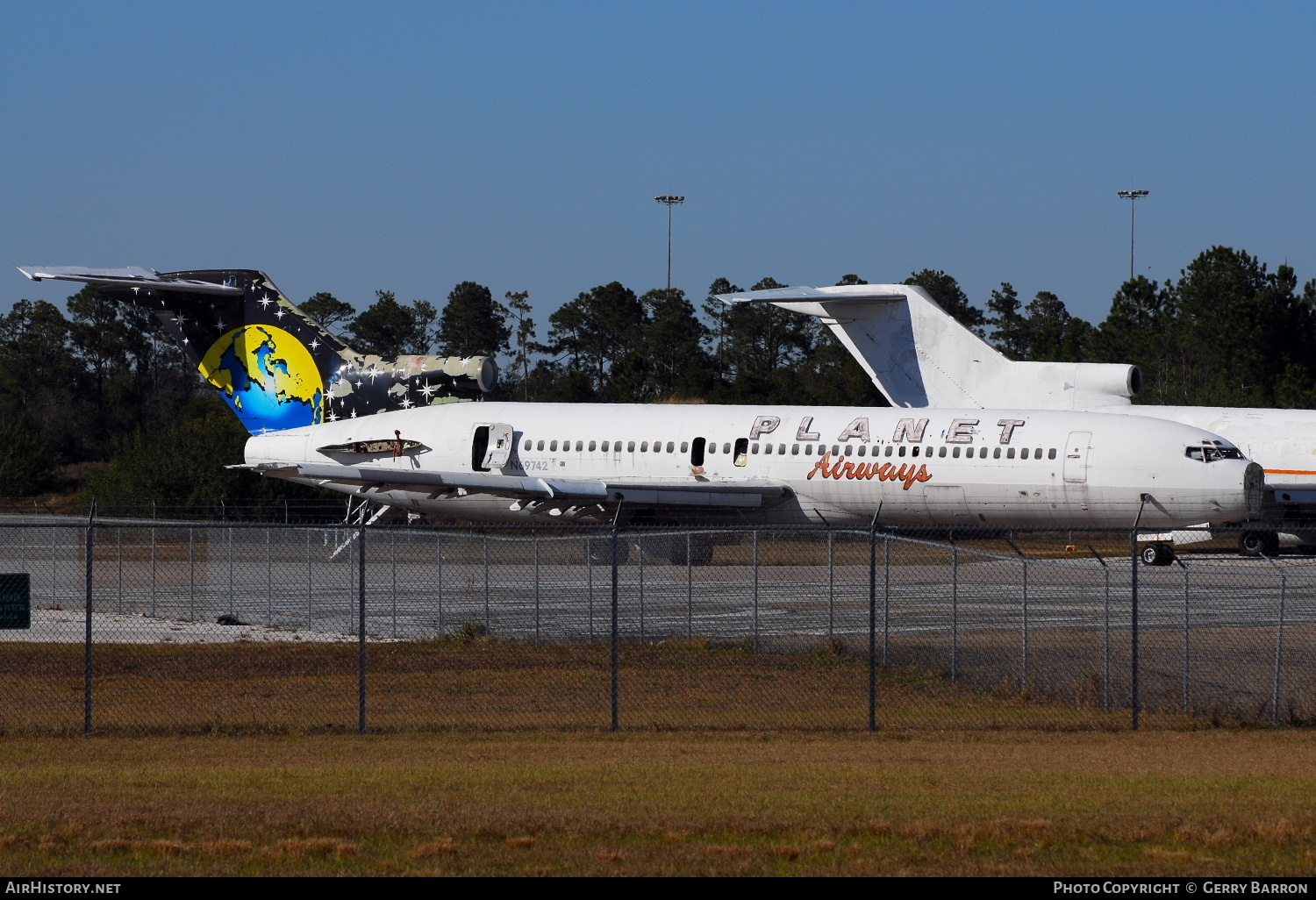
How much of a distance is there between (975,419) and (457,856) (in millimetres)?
26426

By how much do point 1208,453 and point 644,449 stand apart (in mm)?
12262

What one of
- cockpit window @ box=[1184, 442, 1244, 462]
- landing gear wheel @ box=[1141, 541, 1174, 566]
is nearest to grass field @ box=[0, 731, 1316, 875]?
landing gear wheel @ box=[1141, 541, 1174, 566]

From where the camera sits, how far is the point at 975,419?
34.3 m

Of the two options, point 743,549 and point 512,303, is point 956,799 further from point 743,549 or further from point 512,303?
point 512,303

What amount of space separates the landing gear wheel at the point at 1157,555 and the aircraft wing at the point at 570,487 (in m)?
8.03

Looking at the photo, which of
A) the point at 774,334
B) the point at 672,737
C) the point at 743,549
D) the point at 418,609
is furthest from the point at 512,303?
the point at 672,737

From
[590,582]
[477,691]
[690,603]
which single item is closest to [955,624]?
[690,603]

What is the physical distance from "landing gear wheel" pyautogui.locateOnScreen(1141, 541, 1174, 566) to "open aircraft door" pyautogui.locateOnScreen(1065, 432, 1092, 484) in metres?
2.17

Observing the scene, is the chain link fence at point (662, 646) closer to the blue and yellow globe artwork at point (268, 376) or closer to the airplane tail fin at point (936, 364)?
the blue and yellow globe artwork at point (268, 376)

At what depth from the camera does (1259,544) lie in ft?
113

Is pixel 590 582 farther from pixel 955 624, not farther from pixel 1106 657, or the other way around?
pixel 1106 657

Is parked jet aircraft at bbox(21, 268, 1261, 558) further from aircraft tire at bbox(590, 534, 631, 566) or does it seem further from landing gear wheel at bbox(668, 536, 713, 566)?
aircraft tire at bbox(590, 534, 631, 566)

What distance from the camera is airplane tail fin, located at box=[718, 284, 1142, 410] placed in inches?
1603

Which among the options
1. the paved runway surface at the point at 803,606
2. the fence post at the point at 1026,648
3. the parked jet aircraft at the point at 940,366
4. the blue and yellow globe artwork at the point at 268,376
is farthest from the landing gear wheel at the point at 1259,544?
the blue and yellow globe artwork at the point at 268,376
